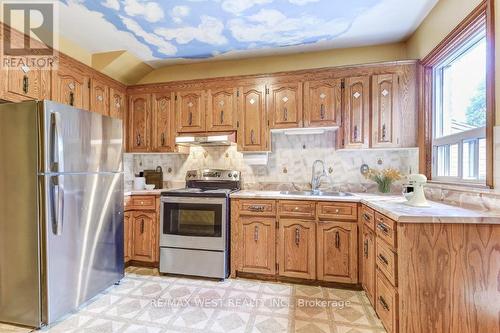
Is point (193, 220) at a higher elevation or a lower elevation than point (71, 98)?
lower

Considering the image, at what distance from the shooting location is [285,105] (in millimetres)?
2879

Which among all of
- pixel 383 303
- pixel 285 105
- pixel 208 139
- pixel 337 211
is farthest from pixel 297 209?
pixel 208 139

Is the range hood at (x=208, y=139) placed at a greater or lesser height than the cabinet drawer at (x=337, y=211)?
greater

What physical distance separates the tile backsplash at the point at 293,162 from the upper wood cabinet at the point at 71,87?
39.3 inches

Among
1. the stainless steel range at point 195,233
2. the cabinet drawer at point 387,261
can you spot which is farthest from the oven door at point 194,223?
the cabinet drawer at point 387,261

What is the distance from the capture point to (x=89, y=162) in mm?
2170

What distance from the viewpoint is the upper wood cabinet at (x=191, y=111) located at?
310cm

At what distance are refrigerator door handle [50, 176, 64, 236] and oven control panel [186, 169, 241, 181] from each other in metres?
1.54

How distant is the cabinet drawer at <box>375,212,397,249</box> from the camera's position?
1.58 meters

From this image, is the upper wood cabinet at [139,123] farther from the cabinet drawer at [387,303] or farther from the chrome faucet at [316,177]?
the cabinet drawer at [387,303]

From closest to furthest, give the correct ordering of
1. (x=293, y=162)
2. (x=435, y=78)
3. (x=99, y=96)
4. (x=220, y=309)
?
1. (x=220, y=309)
2. (x=435, y=78)
3. (x=99, y=96)
4. (x=293, y=162)

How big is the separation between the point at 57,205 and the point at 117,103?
1.71 m

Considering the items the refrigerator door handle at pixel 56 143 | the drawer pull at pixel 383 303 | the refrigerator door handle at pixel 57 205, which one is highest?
the refrigerator door handle at pixel 56 143

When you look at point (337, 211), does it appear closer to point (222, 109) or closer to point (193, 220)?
point (193, 220)
